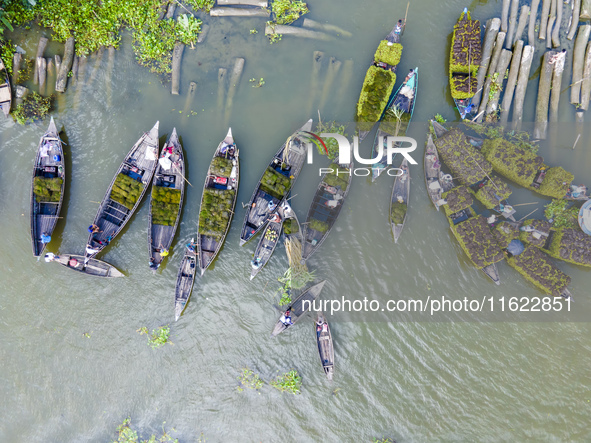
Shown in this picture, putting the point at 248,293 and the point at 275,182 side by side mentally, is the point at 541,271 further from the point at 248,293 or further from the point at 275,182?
the point at 248,293

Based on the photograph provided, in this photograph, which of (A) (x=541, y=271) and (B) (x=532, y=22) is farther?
(B) (x=532, y=22)

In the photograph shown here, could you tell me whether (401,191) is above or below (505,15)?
below

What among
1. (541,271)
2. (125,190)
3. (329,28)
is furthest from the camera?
(329,28)

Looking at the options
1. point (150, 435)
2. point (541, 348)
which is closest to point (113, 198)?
point (150, 435)

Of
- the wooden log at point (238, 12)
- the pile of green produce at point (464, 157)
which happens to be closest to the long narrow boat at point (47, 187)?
the wooden log at point (238, 12)

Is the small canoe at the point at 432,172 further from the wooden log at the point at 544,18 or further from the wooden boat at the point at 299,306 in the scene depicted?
the wooden log at the point at 544,18

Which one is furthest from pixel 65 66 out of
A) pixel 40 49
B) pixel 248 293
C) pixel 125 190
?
pixel 248 293

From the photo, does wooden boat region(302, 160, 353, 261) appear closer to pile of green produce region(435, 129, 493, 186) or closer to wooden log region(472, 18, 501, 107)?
pile of green produce region(435, 129, 493, 186)
